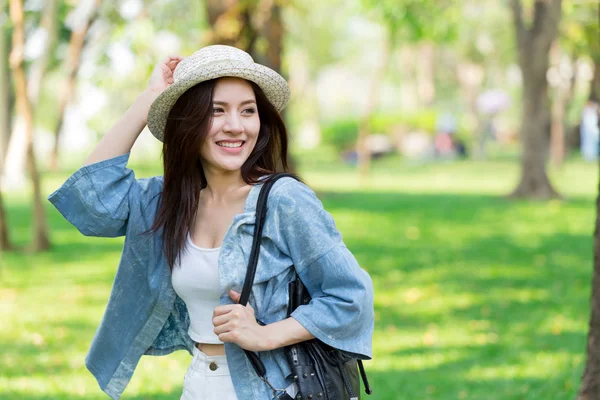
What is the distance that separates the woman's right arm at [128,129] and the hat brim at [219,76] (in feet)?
0.15

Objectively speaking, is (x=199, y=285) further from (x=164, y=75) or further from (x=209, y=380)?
(x=164, y=75)

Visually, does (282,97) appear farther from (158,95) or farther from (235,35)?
Result: (235,35)

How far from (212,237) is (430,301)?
275 inches

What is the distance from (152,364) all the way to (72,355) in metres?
0.74

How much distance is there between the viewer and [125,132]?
2986 mm

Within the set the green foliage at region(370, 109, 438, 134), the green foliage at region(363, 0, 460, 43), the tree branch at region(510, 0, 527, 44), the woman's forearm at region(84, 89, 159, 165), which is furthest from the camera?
the green foliage at region(370, 109, 438, 134)

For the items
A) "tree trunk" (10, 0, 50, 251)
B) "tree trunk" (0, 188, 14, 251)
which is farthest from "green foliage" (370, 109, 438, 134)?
"tree trunk" (10, 0, 50, 251)

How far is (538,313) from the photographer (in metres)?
8.91

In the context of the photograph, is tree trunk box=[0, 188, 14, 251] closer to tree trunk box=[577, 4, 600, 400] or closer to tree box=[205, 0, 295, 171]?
tree box=[205, 0, 295, 171]

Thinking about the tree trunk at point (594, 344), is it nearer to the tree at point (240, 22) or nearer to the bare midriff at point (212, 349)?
the bare midriff at point (212, 349)

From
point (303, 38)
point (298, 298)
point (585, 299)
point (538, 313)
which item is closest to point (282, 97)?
point (298, 298)

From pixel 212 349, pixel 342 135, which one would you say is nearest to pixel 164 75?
pixel 212 349

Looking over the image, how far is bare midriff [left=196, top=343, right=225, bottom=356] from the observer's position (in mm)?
2840

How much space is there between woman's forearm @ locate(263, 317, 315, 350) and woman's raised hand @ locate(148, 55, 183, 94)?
874 millimetres
